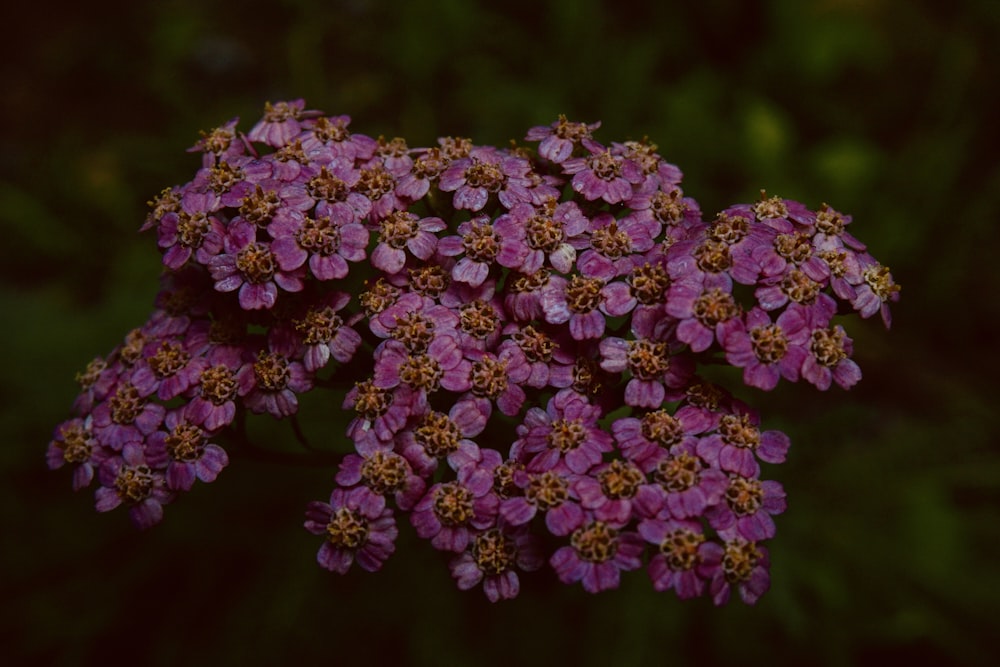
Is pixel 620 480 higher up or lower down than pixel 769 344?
lower down

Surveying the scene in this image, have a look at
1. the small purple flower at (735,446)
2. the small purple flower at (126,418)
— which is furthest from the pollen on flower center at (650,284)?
the small purple flower at (126,418)

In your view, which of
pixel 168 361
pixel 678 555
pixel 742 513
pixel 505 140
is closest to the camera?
pixel 678 555

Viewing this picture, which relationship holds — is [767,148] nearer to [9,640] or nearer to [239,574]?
[239,574]

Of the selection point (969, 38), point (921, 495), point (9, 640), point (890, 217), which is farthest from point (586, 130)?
point (969, 38)

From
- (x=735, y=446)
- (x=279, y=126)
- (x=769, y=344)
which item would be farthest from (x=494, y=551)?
(x=279, y=126)

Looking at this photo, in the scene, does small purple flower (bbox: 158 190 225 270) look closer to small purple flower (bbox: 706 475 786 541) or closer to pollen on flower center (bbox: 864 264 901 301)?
small purple flower (bbox: 706 475 786 541)

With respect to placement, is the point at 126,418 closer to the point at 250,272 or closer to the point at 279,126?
the point at 250,272

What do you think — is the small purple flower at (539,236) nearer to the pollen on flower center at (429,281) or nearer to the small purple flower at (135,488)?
the pollen on flower center at (429,281)
